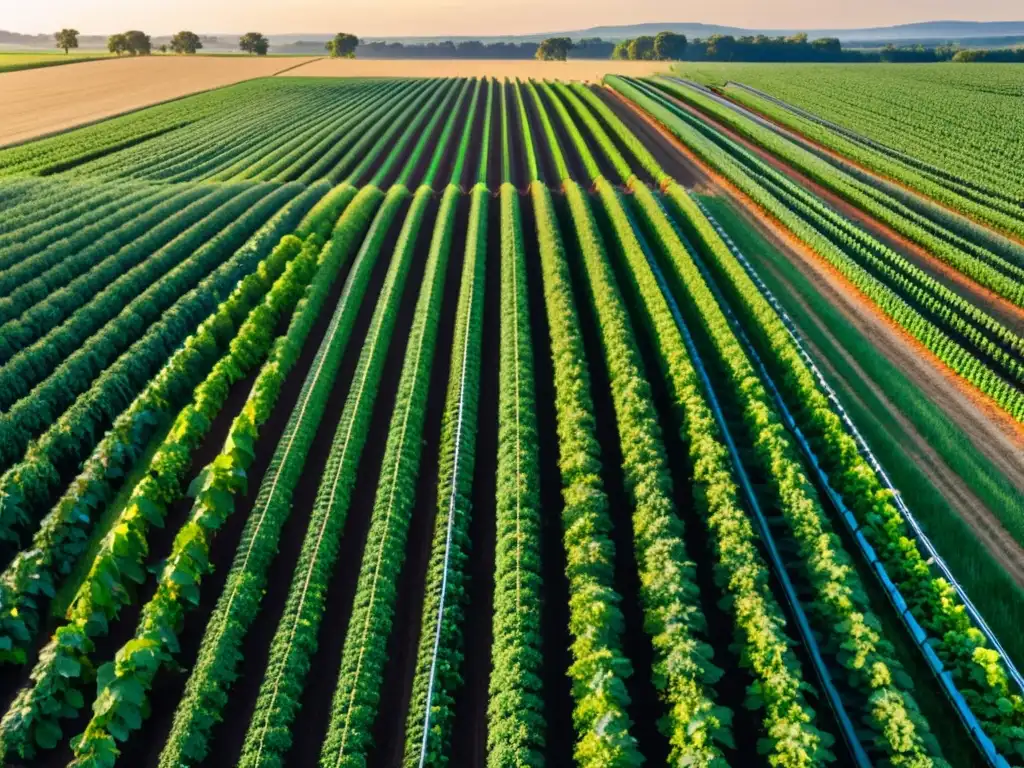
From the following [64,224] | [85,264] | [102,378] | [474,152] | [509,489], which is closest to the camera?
[509,489]

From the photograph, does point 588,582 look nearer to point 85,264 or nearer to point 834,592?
point 834,592

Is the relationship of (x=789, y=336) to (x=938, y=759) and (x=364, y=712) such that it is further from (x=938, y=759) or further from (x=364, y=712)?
(x=364, y=712)

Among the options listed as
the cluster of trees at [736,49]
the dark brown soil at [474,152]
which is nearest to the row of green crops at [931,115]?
the dark brown soil at [474,152]

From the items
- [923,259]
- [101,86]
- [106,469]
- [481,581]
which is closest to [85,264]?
[106,469]

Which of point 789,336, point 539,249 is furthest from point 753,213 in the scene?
point 789,336

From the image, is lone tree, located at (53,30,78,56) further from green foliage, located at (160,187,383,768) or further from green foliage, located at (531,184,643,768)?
green foliage, located at (531,184,643,768)

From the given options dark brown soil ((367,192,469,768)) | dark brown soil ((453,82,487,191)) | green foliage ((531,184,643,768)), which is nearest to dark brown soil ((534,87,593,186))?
dark brown soil ((453,82,487,191))
